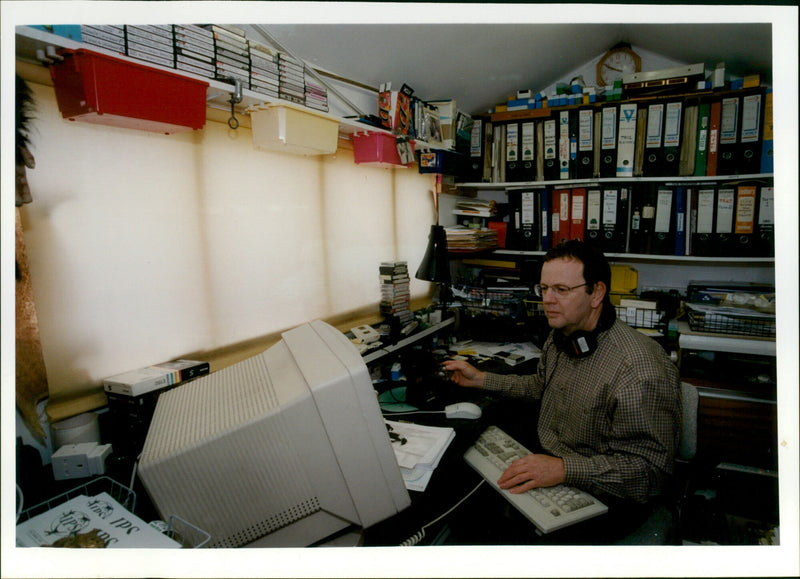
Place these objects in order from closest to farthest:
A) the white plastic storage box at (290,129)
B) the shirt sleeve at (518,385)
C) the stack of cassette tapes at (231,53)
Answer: the stack of cassette tapes at (231,53) < the white plastic storage box at (290,129) < the shirt sleeve at (518,385)

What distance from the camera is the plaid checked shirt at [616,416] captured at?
3.99 ft

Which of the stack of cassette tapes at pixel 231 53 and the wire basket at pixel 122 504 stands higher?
the stack of cassette tapes at pixel 231 53

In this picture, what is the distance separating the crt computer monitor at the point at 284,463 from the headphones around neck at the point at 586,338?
0.87 meters

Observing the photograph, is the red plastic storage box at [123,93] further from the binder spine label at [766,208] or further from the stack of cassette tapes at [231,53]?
the binder spine label at [766,208]

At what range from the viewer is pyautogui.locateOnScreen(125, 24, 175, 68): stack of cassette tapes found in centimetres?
111

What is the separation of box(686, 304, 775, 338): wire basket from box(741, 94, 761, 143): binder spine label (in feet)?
2.99

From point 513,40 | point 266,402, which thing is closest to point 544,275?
point 266,402

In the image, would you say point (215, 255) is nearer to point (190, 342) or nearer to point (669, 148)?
point (190, 342)

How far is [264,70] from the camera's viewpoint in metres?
1.44

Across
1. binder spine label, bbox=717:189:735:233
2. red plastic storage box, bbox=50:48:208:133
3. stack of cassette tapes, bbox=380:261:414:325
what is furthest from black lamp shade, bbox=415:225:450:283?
binder spine label, bbox=717:189:735:233

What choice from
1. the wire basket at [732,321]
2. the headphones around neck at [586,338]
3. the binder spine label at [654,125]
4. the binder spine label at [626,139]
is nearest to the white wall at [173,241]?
the headphones around neck at [586,338]

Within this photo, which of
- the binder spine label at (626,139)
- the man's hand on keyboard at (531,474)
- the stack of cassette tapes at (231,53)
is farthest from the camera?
the binder spine label at (626,139)

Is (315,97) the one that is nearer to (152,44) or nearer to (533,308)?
(152,44)

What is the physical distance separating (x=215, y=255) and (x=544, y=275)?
3.94 feet
